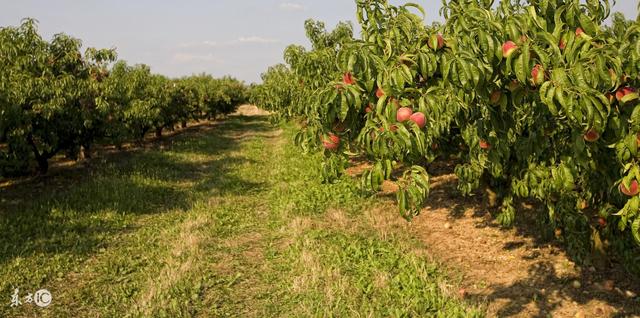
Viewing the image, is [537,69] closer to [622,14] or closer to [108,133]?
[622,14]

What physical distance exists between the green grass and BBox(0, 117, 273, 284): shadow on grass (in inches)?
1.5

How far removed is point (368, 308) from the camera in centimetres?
519

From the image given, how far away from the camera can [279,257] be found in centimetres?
702

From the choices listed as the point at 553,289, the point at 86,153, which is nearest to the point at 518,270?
the point at 553,289

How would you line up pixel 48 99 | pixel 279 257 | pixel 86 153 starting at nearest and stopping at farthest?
pixel 279 257
pixel 48 99
pixel 86 153

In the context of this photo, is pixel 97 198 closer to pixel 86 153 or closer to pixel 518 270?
pixel 86 153

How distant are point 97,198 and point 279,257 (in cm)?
555

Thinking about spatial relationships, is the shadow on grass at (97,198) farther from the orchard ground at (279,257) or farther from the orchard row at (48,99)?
the orchard row at (48,99)

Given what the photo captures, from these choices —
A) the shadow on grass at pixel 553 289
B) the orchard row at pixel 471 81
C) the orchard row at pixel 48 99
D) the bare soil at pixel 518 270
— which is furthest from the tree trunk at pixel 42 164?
the shadow on grass at pixel 553 289

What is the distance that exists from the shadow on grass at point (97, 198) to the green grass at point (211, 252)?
38 mm

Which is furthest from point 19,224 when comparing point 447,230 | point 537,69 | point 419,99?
point 537,69

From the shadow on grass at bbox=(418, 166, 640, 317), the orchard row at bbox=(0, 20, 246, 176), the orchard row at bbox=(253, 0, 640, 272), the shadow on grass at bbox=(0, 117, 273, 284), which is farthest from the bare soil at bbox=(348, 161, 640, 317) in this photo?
the orchard row at bbox=(0, 20, 246, 176)

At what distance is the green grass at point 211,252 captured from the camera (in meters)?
5.47

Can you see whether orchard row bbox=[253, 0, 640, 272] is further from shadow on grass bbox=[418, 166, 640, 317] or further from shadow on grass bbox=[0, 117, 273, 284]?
shadow on grass bbox=[0, 117, 273, 284]
